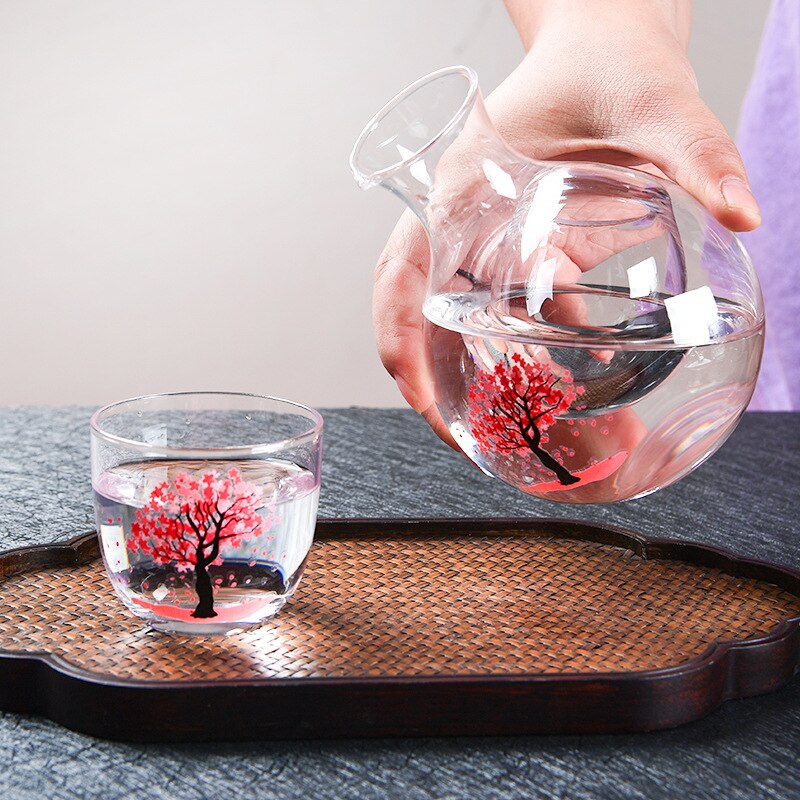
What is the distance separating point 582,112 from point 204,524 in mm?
446

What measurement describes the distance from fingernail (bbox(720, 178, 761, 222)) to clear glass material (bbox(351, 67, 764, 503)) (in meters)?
0.03

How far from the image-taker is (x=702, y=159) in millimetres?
664

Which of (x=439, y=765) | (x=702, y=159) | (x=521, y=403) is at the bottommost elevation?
(x=439, y=765)

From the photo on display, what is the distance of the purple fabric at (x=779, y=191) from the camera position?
1294 millimetres

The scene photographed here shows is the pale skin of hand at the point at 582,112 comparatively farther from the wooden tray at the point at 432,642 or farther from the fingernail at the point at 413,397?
the wooden tray at the point at 432,642

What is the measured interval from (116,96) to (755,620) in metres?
2.08

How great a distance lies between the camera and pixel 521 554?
0.68 m

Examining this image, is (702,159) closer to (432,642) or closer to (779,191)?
(432,642)

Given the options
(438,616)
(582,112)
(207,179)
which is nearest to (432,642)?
(438,616)

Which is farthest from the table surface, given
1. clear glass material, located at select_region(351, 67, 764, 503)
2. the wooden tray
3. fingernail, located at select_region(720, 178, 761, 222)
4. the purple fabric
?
the purple fabric

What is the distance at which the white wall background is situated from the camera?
236 centimetres

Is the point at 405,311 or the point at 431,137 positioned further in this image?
the point at 405,311

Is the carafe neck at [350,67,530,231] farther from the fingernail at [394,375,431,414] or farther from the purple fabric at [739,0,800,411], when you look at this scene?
the purple fabric at [739,0,800,411]

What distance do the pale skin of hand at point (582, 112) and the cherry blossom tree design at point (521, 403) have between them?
128 mm
